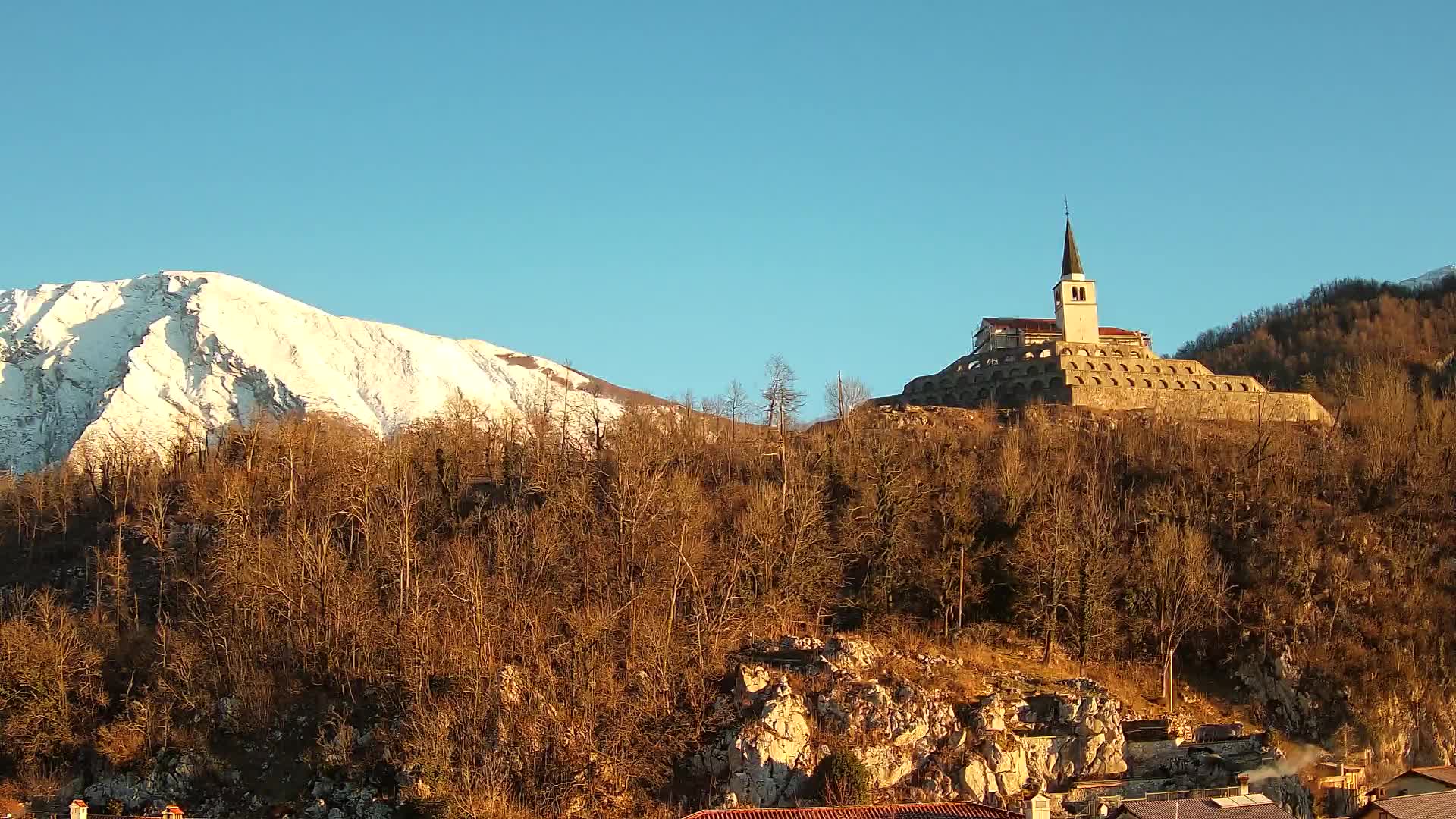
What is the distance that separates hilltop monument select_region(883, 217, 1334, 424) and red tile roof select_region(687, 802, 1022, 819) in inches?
1565

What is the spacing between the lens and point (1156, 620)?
162 feet

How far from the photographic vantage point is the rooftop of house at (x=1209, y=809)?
107ft

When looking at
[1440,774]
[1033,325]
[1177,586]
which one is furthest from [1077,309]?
[1440,774]

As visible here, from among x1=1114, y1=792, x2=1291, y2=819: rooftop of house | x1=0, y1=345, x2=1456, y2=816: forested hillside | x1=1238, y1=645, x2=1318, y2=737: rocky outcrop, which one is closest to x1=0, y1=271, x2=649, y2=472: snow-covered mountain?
x1=0, y1=345, x2=1456, y2=816: forested hillside

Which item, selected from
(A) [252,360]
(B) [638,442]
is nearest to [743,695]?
(B) [638,442]

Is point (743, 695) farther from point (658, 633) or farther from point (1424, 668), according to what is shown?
point (1424, 668)

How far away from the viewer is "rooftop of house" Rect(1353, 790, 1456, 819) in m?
32.8

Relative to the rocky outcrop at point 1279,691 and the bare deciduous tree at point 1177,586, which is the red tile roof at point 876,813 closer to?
the bare deciduous tree at point 1177,586

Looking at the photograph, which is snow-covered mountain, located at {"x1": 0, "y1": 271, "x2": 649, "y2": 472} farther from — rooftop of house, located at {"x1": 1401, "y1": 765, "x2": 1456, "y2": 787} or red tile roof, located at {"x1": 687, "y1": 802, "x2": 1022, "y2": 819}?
rooftop of house, located at {"x1": 1401, "y1": 765, "x2": 1456, "y2": 787}

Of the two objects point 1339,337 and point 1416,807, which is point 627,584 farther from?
point 1339,337

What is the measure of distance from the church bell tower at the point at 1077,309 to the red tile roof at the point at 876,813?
5278 centimetres

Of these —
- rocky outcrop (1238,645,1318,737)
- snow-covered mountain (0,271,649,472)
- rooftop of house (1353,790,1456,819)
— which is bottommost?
rooftop of house (1353,790,1456,819)

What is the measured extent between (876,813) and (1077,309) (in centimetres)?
5545

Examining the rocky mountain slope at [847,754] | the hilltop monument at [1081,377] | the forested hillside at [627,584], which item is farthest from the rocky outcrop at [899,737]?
the hilltop monument at [1081,377]
